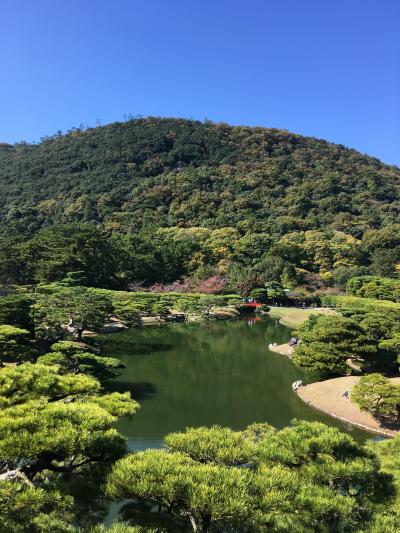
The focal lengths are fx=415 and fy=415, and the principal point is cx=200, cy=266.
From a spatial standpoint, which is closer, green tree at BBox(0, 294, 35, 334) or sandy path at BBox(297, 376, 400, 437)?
sandy path at BBox(297, 376, 400, 437)

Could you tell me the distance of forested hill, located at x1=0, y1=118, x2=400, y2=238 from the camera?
237 ft

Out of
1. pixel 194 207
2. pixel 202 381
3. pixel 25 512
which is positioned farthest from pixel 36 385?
pixel 194 207

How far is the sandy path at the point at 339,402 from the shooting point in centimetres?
1343

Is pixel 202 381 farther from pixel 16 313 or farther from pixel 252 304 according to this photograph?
pixel 252 304

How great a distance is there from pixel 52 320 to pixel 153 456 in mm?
18418

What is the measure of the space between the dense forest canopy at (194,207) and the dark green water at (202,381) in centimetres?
1835

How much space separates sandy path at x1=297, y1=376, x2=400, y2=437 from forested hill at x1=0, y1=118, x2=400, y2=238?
162ft

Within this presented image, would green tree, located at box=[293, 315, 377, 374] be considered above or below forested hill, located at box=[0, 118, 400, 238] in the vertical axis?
below

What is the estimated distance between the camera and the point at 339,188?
82.5 meters

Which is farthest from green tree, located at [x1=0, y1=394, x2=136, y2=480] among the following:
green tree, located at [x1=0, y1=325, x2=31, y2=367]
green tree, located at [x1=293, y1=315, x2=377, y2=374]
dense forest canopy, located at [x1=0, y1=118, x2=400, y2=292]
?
dense forest canopy, located at [x1=0, y1=118, x2=400, y2=292]

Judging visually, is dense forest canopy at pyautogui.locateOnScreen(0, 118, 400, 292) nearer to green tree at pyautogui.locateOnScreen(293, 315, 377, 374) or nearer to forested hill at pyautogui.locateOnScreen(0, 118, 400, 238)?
forested hill at pyautogui.locateOnScreen(0, 118, 400, 238)

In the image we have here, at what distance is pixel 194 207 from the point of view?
75188 millimetres

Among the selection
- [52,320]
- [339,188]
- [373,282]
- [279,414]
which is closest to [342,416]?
[279,414]

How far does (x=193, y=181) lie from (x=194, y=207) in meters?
11.0
